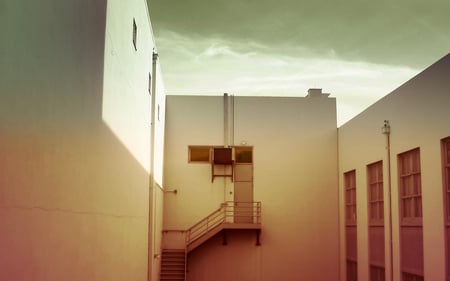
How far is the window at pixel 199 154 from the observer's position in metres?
22.2

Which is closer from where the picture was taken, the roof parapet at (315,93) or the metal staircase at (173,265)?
the metal staircase at (173,265)

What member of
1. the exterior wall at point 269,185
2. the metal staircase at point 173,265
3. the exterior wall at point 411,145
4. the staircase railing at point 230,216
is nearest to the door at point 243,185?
the staircase railing at point 230,216

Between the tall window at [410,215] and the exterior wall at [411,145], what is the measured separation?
0.19m

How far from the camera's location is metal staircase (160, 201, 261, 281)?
20.8 m

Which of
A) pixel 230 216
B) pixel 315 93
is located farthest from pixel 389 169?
pixel 315 93

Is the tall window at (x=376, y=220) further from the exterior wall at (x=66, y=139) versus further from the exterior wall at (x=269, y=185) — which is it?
the exterior wall at (x=66, y=139)

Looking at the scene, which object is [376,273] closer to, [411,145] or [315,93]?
[411,145]

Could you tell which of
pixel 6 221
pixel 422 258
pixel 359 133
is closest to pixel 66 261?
pixel 6 221

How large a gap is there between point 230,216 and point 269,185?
190 cm

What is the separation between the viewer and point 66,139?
602 centimetres

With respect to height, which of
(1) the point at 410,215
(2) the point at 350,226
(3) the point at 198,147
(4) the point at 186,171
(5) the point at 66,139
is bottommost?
(2) the point at 350,226

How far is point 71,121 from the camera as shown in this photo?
6.23 metres

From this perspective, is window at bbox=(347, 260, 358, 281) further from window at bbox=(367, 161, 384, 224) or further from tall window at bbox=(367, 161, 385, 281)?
window at bbox=(367, 161, 384, 224)

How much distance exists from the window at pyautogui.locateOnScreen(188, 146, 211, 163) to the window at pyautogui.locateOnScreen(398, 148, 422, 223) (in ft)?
27.6
